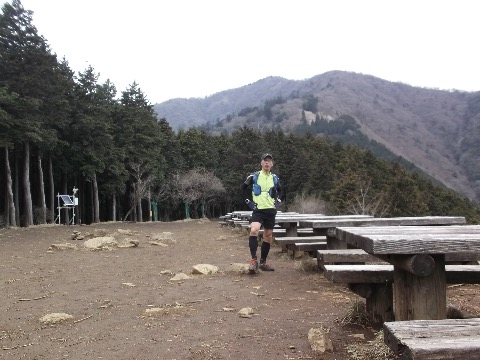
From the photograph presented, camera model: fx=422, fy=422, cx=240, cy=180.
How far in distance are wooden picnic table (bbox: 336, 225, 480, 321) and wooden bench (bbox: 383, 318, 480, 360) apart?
437mm

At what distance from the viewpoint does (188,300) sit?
4711 mm

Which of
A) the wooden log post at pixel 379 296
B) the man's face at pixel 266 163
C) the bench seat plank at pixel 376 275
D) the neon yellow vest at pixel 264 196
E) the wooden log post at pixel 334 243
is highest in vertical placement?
A: the man's face at pixel 266 163

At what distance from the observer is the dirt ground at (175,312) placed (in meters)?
3.11

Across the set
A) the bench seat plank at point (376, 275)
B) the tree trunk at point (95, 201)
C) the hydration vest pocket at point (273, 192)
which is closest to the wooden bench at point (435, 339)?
the bench seat plank at point (376, 275)

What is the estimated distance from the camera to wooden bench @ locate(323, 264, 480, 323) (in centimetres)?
318

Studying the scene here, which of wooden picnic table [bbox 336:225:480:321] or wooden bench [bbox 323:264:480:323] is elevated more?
wooden picnic table [bbox 336:225:480:321]

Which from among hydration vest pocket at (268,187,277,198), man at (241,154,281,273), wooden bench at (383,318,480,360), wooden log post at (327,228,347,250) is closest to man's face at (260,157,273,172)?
man at (241,154,281,273)

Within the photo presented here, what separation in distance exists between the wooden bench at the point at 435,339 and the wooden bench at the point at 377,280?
4.10 feet

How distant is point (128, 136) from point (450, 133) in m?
138

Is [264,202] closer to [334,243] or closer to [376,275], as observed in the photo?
[334,243]

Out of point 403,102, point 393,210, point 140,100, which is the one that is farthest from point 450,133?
point 140,100

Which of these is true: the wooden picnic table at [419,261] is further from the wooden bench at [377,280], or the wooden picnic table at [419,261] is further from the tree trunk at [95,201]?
the tree trunk at [95,201]

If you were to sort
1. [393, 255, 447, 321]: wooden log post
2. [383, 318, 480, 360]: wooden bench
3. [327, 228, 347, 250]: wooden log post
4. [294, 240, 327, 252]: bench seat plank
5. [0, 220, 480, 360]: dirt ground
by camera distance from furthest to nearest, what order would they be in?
[294, 240, 327, 252]: bench seat plank
[327, 228, 347, 250]: wooden log post
[0, 220, 480, 360]: dirt ground
[393, 255, 447, 321]: wooden log post
[383, 318, 480, 360]: wooden bench

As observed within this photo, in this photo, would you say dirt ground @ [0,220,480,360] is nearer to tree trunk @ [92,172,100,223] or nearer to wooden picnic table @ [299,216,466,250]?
wooden picnic table @ [299,216,466,250]
